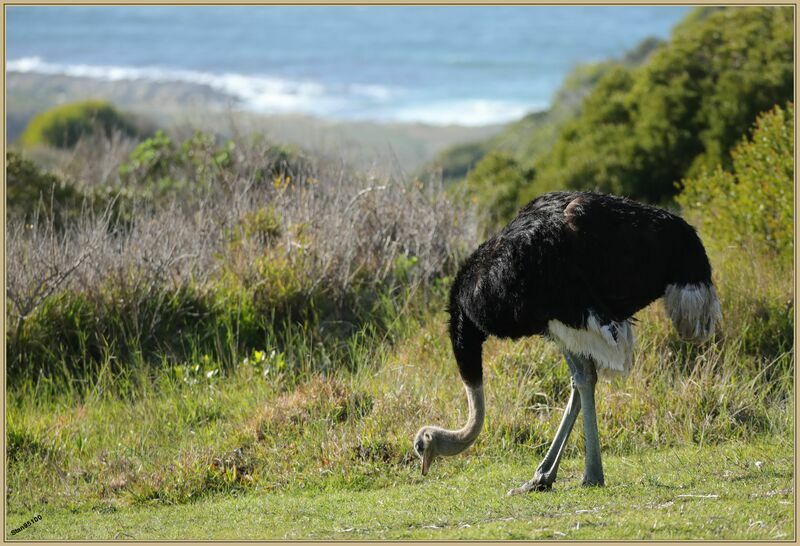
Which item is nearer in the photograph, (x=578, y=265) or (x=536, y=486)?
(x=578, y=265)

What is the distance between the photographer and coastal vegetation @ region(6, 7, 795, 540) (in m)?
6.52

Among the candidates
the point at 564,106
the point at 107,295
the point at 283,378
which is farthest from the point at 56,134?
the point at 283,378

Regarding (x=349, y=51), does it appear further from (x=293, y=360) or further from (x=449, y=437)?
(x=449, y=437)

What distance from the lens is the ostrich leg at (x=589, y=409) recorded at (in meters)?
6.37

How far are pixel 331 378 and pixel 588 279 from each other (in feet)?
9.80

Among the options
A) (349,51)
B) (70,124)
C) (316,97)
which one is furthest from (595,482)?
(349,51)

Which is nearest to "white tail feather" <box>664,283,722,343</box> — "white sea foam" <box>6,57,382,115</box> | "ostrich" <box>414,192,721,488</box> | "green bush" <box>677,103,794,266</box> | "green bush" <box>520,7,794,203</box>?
"ostrich" <box>414,192,721,488</box>

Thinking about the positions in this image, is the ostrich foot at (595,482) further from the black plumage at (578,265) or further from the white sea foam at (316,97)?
the white sea foam at (316,97)

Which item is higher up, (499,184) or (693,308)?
(499,184)

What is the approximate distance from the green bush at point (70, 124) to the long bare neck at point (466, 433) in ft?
47.2

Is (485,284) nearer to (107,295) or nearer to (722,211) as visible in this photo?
(107,295)

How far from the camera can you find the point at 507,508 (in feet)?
20.6

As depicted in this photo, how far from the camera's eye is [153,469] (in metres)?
7.56

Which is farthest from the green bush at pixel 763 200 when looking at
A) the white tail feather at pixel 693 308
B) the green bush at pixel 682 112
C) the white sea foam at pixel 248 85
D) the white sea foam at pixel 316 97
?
the white sea foam at pixel 248 85
